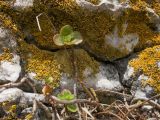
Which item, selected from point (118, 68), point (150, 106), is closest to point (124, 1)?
point (118, 68)

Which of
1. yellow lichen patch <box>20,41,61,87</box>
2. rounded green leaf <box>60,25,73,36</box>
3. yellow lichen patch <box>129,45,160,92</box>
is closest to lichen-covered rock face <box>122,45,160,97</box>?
yellow lichen patch <box>129,45,160,92</box>

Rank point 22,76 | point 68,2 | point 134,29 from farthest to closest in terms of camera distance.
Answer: point 134,29
point 68,2
point 22,76

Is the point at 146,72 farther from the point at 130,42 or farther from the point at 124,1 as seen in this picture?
the point at 124,1

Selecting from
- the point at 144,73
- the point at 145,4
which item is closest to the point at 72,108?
the point at 144,73

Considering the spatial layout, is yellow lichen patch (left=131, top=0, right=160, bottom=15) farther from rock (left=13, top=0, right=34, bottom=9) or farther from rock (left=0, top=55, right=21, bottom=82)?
rock (left=0, top=55, right=21, bottom=82)

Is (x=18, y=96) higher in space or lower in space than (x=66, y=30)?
lower

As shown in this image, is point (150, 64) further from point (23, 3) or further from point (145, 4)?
point (23, 3)

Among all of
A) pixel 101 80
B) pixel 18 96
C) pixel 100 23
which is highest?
pixel 100 23
